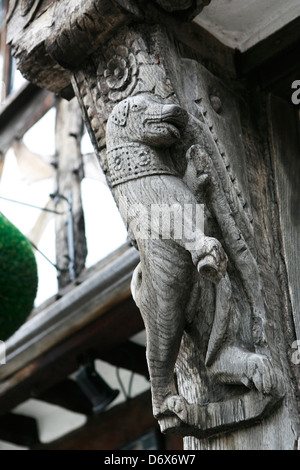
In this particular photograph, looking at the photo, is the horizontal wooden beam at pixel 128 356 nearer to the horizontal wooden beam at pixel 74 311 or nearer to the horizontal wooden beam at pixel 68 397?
the horizontal wooden beam at pixel 74 311

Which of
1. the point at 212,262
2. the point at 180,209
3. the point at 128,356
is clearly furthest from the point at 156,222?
the point at 128,356

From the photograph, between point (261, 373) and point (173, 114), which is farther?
point (173, 114)

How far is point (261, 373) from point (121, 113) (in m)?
0.61

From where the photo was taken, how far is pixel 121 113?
1712 mm

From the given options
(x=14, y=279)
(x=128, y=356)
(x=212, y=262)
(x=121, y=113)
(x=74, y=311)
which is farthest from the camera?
(x=128, y=356)

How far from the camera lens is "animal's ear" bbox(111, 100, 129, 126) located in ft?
5.59

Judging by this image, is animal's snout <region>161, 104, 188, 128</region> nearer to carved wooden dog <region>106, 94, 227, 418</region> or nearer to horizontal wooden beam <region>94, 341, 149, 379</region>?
carved wooden dog <region>106, 94, 227, 418</region>

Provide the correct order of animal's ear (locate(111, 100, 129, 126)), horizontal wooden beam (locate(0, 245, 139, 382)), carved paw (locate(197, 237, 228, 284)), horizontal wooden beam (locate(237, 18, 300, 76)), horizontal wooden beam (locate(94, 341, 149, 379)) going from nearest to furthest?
carved paw (locate(197, 237, 228, 284)) < animal's ear (locate(111, 100, 129, 126)) < horizontal wooden beam (locate(237, 18, 300, 76)) < horizontal wooden beam (locate(0, 245, 139, 382)) < horizontal wooden beam (locate(94, 341, 149, 379))

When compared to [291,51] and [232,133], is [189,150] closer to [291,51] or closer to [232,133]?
[232,133]

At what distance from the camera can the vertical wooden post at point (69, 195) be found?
11.4 feet

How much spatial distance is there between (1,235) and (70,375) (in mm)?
1369

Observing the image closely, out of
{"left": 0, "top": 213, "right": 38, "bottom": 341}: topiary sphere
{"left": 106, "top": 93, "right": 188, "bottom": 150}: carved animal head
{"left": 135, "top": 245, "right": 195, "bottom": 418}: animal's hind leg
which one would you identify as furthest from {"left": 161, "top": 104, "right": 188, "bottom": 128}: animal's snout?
{"left": 0, "top": 213, "right": 38, "bottom": 341}: topiary sphere

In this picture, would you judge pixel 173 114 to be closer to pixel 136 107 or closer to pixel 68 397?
pixel 136 107

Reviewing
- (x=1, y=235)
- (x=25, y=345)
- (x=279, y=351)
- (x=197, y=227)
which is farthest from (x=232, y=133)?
(x=25, y=345)
